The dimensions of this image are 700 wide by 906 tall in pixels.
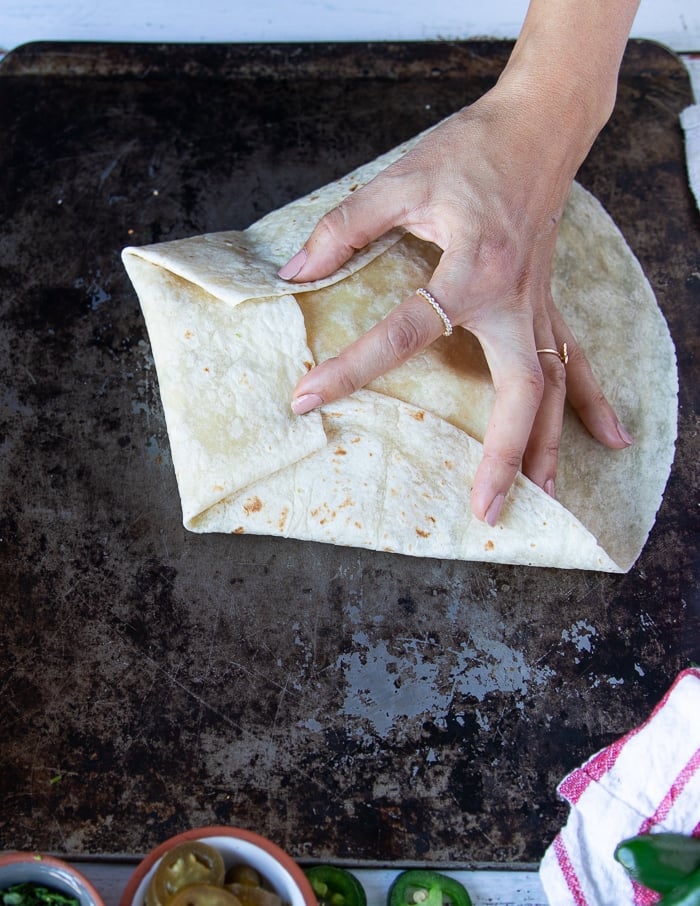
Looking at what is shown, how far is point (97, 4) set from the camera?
113 inches

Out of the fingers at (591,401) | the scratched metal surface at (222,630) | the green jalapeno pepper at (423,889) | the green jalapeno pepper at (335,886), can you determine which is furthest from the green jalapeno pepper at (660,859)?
the fingers at (591,401)

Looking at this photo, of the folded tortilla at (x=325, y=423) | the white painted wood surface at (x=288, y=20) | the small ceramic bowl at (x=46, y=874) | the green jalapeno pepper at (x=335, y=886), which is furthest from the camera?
the white painted wood surface at (x=288, y=20)

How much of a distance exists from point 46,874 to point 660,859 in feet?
4.23

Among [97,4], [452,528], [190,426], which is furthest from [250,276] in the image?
[97,4]

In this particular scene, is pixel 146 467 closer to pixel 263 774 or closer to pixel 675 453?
pixel 263 774

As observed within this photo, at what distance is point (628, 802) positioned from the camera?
1928 millimetres

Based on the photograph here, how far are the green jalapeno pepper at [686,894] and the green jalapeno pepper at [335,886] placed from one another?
0.66 m

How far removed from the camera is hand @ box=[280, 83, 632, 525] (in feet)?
6.44

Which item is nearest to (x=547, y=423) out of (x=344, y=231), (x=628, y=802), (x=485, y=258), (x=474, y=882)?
(x=485, y=258)

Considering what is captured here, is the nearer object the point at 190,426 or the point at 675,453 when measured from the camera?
the point at 190,426

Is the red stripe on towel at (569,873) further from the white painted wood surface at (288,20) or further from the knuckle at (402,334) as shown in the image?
the white painted wood surface at (288,20)

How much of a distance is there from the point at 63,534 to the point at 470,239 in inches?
50.8

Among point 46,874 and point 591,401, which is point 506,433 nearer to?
point 591,401

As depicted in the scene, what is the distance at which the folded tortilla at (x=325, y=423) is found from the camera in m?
2.00
